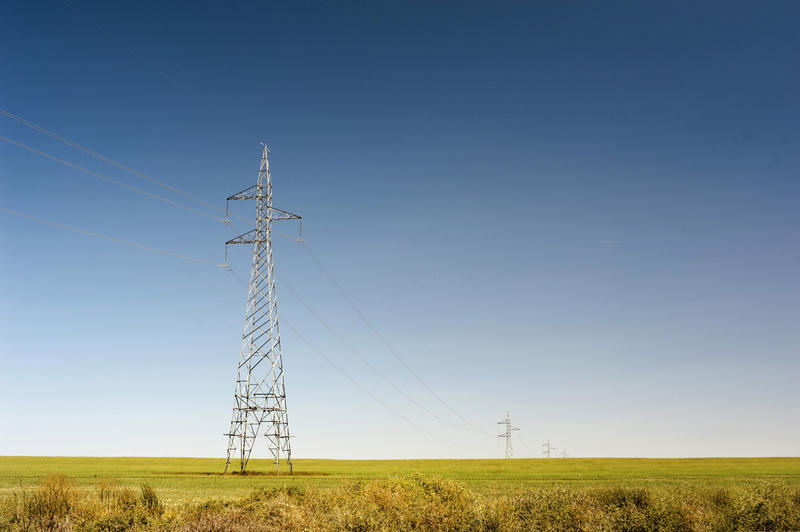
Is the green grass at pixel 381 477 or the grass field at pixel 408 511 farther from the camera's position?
the green grass at pixel 381 477

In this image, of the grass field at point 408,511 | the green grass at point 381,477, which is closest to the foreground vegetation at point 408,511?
the grass field at point 408,511

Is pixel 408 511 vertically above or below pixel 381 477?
above

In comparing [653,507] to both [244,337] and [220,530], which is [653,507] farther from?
[244,337]

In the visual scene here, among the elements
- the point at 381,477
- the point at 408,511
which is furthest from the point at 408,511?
the point at 381,477

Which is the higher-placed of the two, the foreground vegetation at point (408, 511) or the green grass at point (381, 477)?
the foreground vegetation at point (408, 511)

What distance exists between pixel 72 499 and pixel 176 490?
16.3 metres

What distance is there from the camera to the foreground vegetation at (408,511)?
21.4 meters

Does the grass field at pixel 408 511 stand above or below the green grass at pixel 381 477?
above

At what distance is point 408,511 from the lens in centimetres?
2191

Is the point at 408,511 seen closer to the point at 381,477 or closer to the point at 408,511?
the point at 408,511

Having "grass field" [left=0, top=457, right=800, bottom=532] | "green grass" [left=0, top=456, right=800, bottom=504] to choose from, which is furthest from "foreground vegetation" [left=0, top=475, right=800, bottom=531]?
"green grass" [left=0, top=456, right=800, bottom=504]

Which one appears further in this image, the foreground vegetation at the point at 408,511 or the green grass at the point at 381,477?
the green grass at the point at 381,477

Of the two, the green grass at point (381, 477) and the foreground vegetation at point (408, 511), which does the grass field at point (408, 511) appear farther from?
the green grass at point (381, 477)

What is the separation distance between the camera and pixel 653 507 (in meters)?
23.6
